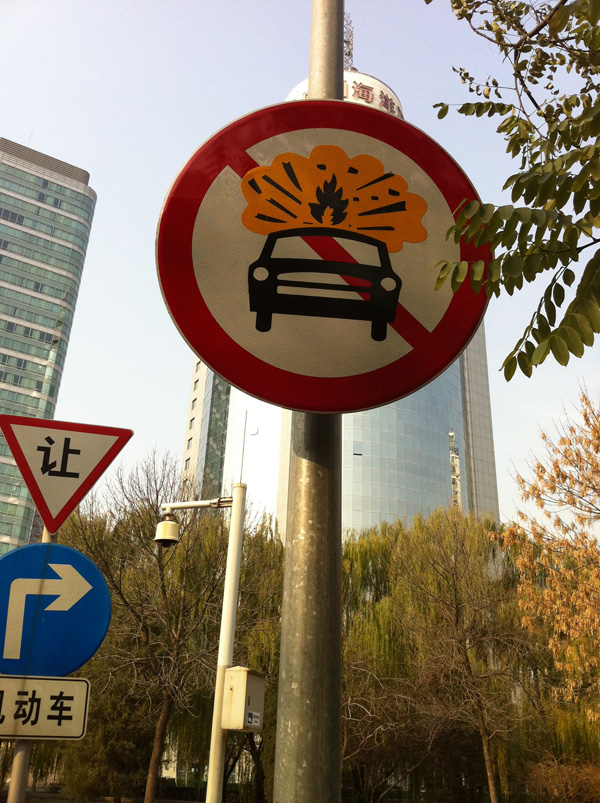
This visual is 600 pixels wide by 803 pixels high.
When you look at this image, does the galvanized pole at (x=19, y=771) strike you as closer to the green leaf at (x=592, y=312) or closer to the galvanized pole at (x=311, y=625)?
the galvanized pole at (x=311, y=625)


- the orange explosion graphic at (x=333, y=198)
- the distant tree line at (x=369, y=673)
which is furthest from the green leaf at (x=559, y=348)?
the distant tree line at (x=369, y=673)

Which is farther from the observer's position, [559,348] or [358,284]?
[559,348]

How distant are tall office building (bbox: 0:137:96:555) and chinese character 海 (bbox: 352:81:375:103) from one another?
5042 centimetres

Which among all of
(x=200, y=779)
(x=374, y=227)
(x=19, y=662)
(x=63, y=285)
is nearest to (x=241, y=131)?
(x=374, y=227)

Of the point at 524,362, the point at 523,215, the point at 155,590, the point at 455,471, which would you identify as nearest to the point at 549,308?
the point at 524,362

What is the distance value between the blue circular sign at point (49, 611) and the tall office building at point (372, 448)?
1844 inches

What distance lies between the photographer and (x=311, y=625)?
192 centimetres

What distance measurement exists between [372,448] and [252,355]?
54.4 m

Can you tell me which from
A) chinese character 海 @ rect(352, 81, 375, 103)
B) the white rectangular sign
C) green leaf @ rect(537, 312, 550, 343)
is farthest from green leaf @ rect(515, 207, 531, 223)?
chinese character 海 @ rect(352, 81, 375, 103)

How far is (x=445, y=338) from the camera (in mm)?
2230

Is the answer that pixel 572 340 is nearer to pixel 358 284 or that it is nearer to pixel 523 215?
pixel 523 215

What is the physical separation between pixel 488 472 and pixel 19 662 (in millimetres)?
76886

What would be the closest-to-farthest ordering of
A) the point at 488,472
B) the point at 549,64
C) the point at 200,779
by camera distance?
1. the point at 549,64
2. the point at 200,779
3. the point at 488,472

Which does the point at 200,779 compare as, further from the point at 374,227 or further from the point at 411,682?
the point at 374,227
